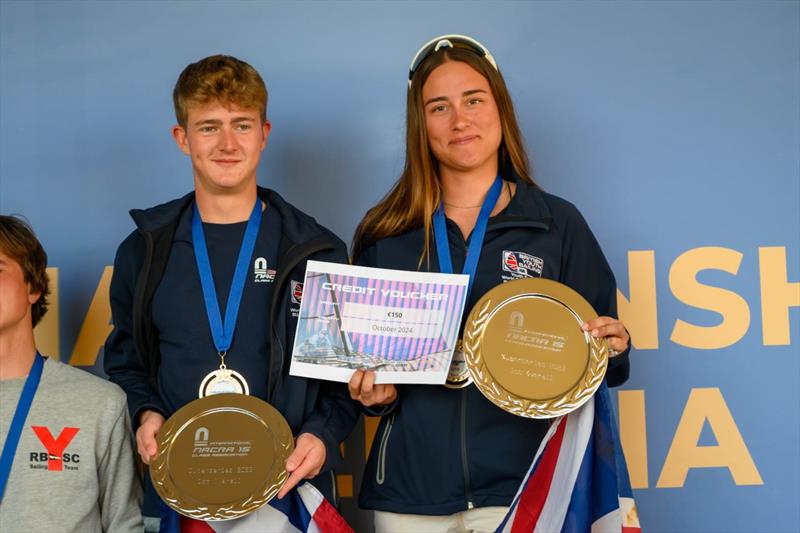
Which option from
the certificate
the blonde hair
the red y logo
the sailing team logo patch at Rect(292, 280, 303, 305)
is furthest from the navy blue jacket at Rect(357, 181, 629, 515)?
the red y logo

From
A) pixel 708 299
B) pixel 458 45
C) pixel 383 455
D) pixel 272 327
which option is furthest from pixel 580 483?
pixel 458 45

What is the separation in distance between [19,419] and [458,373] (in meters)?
1.11

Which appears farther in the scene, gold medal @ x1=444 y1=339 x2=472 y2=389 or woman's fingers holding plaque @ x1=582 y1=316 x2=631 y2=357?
gold medal @ x1=444 y1=339 x2=472 y2=389

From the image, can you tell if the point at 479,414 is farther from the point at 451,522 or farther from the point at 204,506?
the point at 204,506

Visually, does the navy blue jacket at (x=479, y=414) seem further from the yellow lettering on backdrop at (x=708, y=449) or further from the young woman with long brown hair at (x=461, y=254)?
the yellow lettering on backdrop at (x=708, y=449)

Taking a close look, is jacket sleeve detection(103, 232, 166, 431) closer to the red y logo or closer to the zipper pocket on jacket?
the red y logo

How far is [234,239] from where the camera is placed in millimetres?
2320

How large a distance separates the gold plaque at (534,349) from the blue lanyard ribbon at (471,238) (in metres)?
0.14

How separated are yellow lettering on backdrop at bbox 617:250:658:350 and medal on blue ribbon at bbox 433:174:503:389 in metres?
0.78

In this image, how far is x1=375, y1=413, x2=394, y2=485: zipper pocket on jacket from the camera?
87.5 inches

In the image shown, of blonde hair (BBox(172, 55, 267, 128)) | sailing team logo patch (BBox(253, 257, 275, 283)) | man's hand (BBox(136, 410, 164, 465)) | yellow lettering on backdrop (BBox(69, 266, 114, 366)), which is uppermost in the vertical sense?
blonde hair (BBox(172, 55, 267, 128))

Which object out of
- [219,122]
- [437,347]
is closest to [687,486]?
[437,347]

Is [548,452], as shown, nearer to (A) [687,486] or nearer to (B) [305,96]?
(A) [687,486]

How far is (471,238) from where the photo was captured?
2285 millimetres
